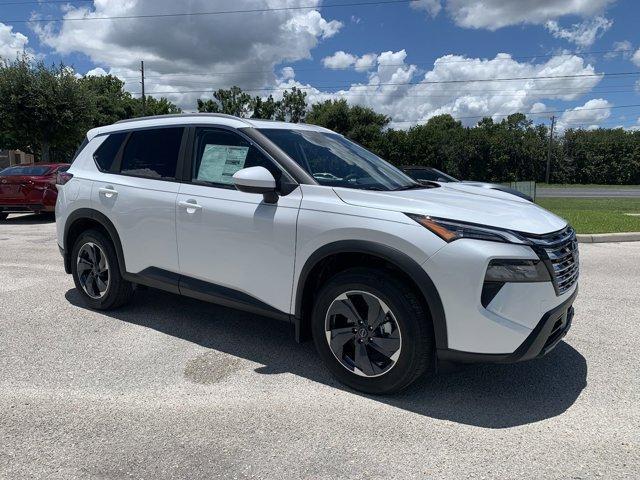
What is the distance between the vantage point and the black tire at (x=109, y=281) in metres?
4.63

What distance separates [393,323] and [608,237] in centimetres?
810

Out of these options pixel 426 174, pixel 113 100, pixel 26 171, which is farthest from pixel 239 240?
pixel 113 100

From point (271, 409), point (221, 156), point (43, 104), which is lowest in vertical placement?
point (271, 409)

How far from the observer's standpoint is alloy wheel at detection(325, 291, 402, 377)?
10.1 feet

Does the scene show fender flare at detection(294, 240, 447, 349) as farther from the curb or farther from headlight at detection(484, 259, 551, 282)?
the curb

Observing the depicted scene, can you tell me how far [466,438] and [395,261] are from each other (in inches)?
41.5

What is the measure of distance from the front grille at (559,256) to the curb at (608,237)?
22.2 feet

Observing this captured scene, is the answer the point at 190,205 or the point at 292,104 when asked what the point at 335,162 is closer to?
the point at 190,205

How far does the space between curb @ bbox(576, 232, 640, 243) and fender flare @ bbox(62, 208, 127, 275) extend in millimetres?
8036

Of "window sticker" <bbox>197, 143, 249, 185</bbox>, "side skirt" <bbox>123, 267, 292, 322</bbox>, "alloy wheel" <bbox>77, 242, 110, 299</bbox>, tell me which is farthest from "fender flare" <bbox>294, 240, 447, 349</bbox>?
"alloy wheel" <bbox>77, 242, 110, 299</bbox>

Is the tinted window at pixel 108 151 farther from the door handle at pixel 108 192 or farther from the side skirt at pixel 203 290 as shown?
the side skirt at pixel 203 290

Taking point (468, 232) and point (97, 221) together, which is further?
point (97, 221)

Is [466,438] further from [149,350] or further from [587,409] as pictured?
[149,350]

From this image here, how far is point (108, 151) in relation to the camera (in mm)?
4781
